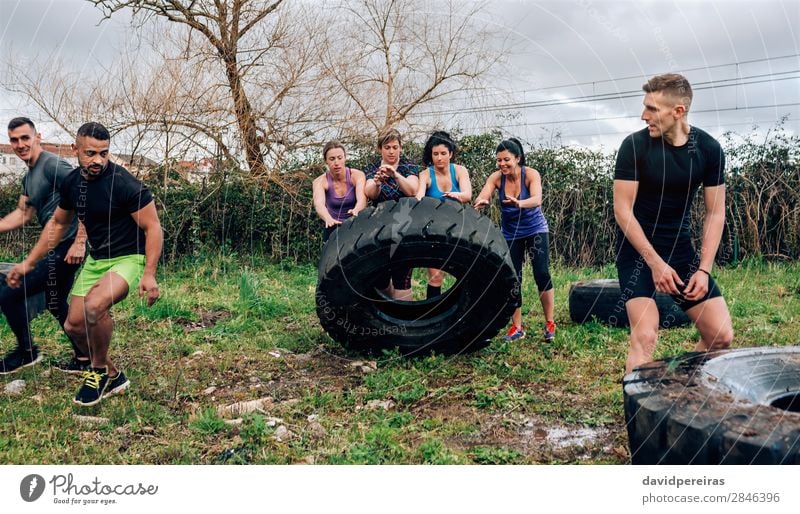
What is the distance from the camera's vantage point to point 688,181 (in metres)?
3.13

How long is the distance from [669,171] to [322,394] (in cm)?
247


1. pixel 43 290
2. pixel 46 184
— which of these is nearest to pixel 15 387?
pixel 43 290

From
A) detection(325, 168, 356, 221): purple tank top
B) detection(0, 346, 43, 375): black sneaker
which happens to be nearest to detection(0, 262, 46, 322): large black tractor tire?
detection(0, 346, 43, 375): black sneaker

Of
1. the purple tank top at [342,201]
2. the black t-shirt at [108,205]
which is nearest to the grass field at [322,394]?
the black t-shirt at [108,205]

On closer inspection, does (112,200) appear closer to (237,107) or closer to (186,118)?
(186,118)

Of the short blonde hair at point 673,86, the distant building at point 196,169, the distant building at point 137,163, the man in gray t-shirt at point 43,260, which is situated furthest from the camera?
the distant building at point 196,169

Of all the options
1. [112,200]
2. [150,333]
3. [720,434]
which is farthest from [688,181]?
[150,333]

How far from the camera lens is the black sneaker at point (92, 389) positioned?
390 cm

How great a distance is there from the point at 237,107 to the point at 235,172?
88cm

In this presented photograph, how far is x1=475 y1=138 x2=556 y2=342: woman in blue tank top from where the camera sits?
5.25 meters

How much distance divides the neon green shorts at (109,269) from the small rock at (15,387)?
33.2 inches

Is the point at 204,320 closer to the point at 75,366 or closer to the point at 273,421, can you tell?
the point at 75,366

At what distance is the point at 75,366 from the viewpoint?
4.67 meters

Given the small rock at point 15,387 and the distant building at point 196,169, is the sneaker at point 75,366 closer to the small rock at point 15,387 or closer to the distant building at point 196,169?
the small rock at point 15,387
